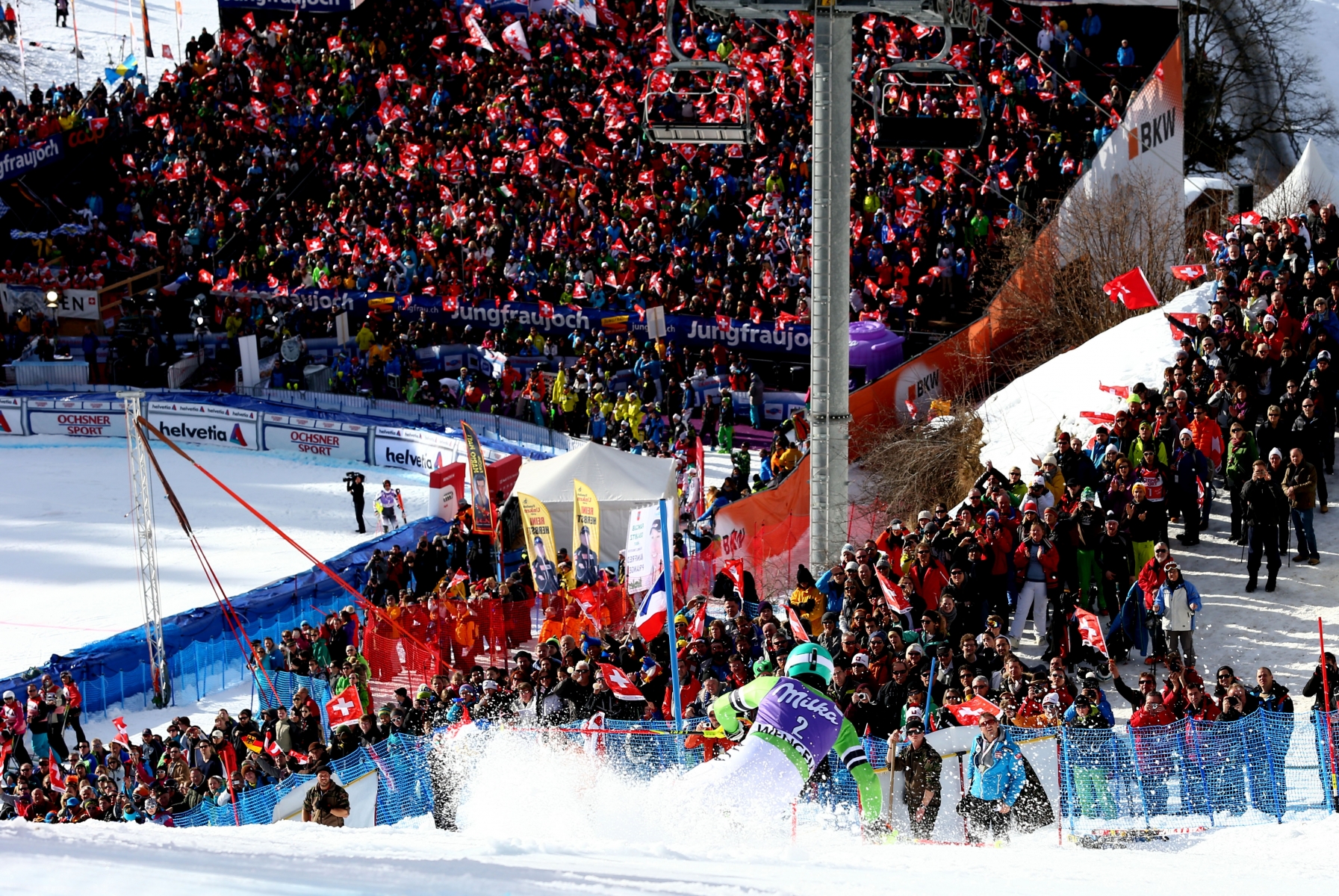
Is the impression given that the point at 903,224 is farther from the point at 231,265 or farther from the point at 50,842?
the point at 50,842

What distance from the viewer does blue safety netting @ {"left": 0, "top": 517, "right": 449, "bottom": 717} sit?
55.6 feet

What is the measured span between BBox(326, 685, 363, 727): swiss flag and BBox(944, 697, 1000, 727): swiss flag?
207 inches

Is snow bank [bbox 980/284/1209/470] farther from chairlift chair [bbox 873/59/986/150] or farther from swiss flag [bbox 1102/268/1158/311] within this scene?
chairlift chair [bbox 873/59/986/150]

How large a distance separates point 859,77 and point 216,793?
19.4 metres

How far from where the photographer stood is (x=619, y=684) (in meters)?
12.1

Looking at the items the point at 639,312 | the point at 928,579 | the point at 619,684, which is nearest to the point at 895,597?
the point at 928,579

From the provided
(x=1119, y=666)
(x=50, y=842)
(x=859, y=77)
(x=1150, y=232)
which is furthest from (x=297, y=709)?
(x=859, y=77)

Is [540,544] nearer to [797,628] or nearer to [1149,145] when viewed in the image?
[797,628]

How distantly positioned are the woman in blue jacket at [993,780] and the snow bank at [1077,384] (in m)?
8.35

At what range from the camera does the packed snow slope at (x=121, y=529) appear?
20.3 metres

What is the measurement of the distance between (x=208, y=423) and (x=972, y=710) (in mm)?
21306

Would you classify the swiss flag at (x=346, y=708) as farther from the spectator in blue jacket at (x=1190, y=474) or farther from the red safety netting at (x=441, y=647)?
the spectator in blue jacket at (x=1190, y=474)

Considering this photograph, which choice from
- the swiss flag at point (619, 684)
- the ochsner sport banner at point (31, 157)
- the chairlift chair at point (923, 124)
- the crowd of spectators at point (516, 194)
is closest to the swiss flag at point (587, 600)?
the swiss flag at point (619, 684)

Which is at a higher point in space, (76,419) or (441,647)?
(76,419)
